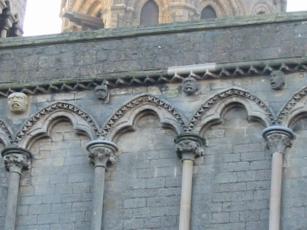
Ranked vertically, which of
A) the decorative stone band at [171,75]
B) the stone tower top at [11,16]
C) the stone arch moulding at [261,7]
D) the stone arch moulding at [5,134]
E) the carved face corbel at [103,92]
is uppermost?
the stone arch moulding at [261,7]

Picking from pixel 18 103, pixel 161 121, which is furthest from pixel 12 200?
pixel 161 121

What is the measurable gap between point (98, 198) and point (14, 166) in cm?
170

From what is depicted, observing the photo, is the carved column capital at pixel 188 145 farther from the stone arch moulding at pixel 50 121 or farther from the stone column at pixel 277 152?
the stone arch moulding at pixel 50 121

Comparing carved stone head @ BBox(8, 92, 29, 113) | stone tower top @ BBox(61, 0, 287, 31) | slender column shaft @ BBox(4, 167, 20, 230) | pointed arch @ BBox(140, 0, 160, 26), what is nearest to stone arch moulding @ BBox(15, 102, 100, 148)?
carved stone head @ BBox(8, 92, 29, 113)

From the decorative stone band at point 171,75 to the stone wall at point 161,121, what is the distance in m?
0.02

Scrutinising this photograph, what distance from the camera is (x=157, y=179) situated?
2852 centimetres

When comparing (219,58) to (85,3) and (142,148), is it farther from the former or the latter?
(85,3)

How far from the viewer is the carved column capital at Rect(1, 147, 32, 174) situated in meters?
29.2

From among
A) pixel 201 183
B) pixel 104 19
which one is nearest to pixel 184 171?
pixel 201 183

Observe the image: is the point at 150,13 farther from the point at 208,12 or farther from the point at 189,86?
the point at 189,86

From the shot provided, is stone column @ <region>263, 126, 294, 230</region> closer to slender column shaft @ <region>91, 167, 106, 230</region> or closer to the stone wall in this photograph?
the stone wall

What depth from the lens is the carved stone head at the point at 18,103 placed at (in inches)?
1166

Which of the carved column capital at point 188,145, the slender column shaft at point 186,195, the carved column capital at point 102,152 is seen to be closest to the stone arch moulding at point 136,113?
the carved column capital at point 102,152

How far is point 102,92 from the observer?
2923cm
